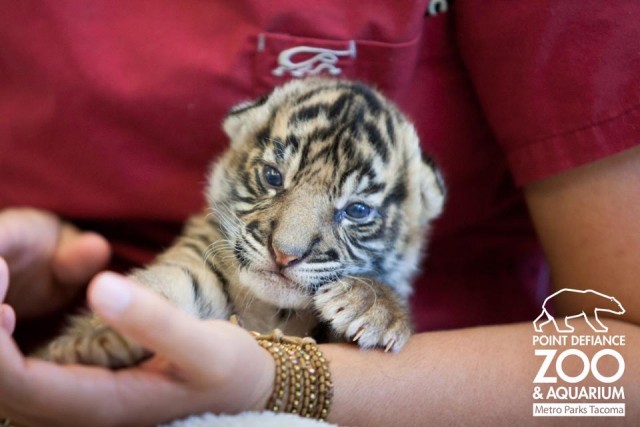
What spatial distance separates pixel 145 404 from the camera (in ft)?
2.92

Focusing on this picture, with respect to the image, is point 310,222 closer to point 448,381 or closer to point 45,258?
point 448,381

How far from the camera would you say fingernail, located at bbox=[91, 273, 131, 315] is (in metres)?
0.75

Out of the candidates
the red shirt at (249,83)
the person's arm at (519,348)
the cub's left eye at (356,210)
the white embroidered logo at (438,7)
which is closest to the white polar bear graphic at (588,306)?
the person's arm at (519,348)

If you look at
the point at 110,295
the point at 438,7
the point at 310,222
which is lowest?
the point at 110,295

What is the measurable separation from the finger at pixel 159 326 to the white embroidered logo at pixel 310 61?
0.61m

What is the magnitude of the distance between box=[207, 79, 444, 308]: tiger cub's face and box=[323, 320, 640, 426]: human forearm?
0.51ft

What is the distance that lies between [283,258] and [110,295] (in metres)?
0.40

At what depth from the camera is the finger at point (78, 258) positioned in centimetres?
137

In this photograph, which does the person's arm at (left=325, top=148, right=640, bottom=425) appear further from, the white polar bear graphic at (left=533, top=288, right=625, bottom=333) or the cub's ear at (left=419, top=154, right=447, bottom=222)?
the cub's ear at (left=419, top=154, right=447, bottom=222)

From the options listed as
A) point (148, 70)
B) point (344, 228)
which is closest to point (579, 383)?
point (344, 228)

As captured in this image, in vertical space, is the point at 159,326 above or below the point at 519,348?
below

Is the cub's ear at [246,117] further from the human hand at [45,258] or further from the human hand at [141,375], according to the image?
the human hand at [141,375]

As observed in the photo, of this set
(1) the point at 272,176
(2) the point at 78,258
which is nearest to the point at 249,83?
(1) the point at 272,176

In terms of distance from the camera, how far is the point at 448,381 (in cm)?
119
